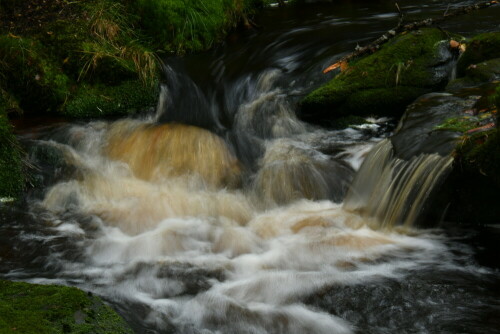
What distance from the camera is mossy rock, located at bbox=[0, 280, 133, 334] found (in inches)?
106

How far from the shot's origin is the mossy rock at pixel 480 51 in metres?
6.88

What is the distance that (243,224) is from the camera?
5535 millimetres

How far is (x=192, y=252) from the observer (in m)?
4.90

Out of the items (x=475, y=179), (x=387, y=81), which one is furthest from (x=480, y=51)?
(x=475, y=179)

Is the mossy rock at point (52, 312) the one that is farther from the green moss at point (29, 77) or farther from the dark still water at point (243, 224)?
the green moss at point (29, 77)

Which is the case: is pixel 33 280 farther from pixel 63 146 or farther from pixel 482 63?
pixel 482 63

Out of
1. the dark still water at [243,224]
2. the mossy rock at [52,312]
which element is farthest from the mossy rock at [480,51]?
the mossy rock at [52,312]

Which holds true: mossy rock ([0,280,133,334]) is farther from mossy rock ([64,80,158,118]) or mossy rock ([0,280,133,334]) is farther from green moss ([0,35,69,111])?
green moss ([0,35,69,111])

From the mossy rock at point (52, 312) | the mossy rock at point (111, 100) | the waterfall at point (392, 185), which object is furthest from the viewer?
the mossy rock at point (111, 100)

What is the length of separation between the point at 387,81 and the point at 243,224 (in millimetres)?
2917

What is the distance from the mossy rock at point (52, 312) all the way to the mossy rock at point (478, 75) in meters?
5.00

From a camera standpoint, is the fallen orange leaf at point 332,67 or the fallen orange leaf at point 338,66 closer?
the fallen orange leaf at point 338,66

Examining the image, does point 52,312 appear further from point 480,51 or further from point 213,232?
point 480,51

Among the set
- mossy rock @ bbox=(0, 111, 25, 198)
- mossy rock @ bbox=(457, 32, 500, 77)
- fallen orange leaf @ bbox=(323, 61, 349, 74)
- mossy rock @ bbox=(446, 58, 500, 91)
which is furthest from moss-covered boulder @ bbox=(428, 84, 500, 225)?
mossy rock @ bbox=(0, 111, 25, 198)
